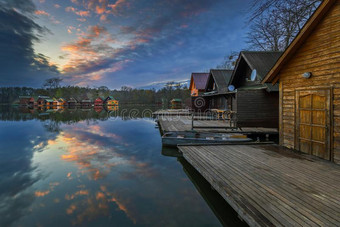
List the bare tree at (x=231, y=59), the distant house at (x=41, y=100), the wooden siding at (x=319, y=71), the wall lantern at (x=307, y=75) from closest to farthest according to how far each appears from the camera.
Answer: the wooden siding at (x=319, y=71), the wall lantern at (x=307, y=75), the bare tree at (x=231, y=59), the distant house at (x=41, y=100)

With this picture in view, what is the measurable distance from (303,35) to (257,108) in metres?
7.44

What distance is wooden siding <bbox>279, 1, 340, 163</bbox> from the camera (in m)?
5.15

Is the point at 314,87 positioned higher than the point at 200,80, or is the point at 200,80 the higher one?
the point at 200,80

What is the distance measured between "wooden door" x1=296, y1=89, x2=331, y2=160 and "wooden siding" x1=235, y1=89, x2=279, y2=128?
6.15m

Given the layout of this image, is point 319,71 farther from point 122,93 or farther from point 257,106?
point 122,93

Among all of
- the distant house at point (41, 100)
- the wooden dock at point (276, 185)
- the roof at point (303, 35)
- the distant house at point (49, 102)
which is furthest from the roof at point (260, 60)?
the distant house at point (41, 100)

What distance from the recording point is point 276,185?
3.77 meters

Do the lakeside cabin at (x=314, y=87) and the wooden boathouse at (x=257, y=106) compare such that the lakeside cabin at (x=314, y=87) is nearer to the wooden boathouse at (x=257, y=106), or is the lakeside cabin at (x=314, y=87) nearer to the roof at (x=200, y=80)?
the wooden boathouse at (x=257, y=106)

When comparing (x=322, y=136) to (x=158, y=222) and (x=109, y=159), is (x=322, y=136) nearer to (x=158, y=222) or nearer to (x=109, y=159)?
(x=158, y=222)

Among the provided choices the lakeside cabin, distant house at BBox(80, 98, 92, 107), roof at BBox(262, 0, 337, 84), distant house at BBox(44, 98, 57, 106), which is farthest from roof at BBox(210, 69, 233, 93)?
distant house at BBox(44, 98, 57, 106)

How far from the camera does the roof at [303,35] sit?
17.0 ft

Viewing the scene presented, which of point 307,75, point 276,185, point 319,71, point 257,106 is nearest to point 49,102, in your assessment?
point 257,106

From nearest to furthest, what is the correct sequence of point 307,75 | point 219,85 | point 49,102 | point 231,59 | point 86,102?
1. point 307,75
2. point 219,85
3. point 231,59
4. point 49,102
5. point 86,102

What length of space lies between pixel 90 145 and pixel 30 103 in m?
107
